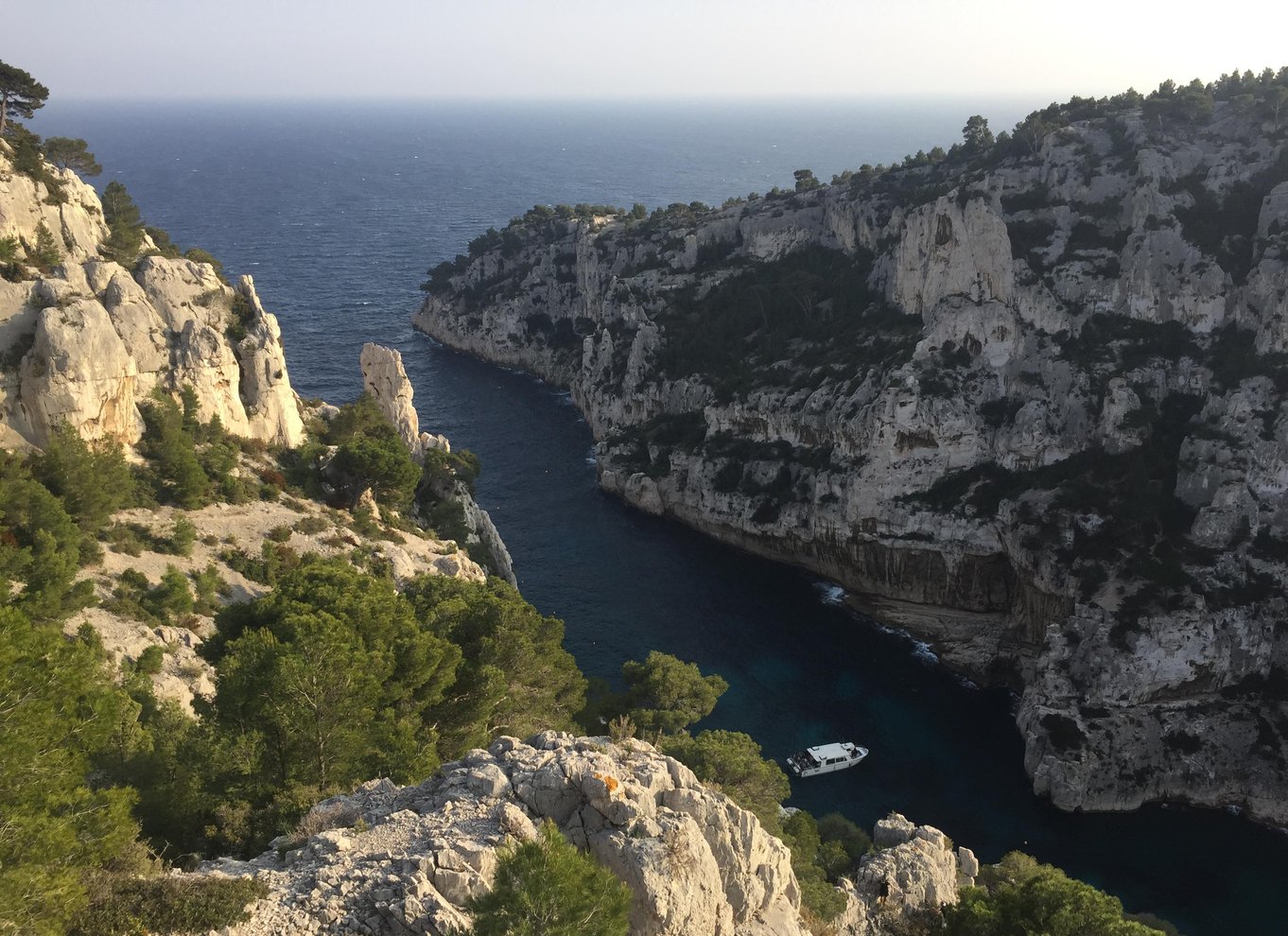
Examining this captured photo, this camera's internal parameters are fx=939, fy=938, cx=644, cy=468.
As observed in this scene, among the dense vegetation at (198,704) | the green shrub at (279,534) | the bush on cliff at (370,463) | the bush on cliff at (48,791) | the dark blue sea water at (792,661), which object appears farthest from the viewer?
the bush on cliff at (370,463)

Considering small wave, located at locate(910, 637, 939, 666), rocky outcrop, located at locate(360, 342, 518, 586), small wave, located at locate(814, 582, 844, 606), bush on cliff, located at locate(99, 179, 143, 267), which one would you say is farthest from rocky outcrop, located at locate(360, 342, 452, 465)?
small wave, located at locate(910, 637, 939, 666)

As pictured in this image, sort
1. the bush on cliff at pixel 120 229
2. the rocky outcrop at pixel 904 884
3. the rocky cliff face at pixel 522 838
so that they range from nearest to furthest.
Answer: the rocky cliff face at pixel 522 838 < the rocky outcrop at pixel 904 884 < the bush on cliff at pixel 120 229

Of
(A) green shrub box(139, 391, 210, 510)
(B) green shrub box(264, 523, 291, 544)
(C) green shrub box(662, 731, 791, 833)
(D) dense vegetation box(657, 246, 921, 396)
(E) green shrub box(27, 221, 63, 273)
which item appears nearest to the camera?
(C) green shrub box(662, 731, 791, 833)

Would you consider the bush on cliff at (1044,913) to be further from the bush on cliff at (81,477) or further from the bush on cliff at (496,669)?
the bush on cliff at (81,477)

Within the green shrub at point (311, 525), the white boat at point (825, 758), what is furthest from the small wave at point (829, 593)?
the green shrub at point (311, 525)

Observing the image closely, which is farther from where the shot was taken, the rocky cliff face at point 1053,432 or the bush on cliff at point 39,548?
the rocky cliff face at point 1053,432

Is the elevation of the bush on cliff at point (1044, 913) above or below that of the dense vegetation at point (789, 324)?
below

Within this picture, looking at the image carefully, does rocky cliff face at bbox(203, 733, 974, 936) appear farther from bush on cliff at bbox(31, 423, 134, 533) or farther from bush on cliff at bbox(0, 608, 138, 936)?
bush on cliff at bbox(31, 423, 134, 533)
